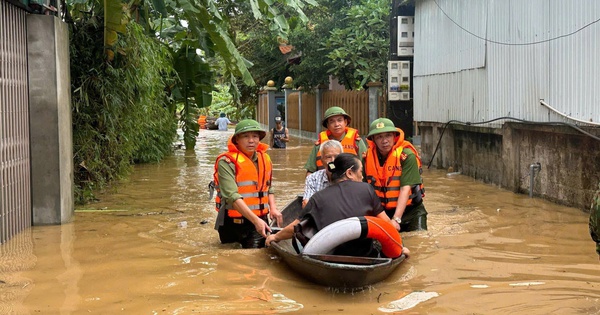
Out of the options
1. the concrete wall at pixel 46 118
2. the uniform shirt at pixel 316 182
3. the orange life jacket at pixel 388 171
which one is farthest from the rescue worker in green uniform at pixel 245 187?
the concrete wall at pixel 46 118

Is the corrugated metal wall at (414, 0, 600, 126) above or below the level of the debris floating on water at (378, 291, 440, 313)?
above

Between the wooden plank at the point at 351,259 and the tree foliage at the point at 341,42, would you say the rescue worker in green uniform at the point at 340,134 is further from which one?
the tree foliage at the point at 341,42

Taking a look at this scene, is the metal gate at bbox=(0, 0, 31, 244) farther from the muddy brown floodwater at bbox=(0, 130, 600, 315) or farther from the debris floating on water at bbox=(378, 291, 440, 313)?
the debris floating on water at bbox=(378, 291, 440, 313)

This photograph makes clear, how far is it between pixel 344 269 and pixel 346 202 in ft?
2.77

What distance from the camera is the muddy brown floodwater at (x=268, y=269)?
6.59 metres

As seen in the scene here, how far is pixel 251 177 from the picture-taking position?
8.58 m

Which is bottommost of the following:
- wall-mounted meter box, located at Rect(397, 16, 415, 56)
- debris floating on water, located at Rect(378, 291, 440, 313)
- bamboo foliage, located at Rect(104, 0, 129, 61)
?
debris floating on water, located at Rect(378, 291, 440, 313)

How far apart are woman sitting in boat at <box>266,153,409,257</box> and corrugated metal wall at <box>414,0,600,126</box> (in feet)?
15.8

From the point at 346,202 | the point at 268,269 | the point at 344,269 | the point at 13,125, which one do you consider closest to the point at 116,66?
the point at 13,125

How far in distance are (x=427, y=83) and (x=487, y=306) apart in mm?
13065

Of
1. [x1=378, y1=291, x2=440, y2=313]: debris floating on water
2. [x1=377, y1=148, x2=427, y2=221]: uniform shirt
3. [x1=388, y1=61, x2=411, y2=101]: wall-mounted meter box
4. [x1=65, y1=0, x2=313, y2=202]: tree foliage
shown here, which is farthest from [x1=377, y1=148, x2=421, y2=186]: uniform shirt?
[x1=388, y1=61, x2=411, y2=101]: wall-mounted meter box

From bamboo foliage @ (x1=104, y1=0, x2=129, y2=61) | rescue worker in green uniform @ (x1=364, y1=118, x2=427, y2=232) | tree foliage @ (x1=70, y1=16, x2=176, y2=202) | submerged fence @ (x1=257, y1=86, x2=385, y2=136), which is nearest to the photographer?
rescue worker in green uniform @ (x1=364, y1=118, x2=427, y2=232)

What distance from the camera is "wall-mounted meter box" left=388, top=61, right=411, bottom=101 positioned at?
69.3ft

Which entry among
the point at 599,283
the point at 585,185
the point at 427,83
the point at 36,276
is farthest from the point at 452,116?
the point at 36,276
